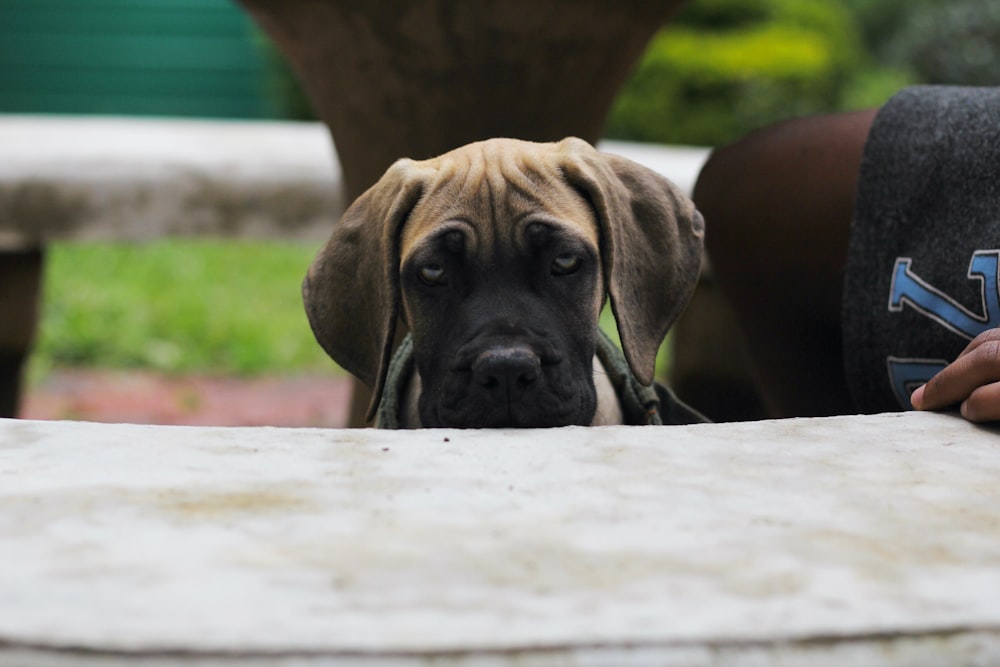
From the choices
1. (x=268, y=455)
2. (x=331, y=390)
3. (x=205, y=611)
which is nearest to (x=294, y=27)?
(x=268, y=455)

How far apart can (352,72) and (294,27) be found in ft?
0.77

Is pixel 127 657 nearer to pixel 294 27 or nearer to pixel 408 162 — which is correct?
pixel 408 162

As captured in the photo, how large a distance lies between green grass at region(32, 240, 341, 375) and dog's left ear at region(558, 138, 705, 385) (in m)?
4.86

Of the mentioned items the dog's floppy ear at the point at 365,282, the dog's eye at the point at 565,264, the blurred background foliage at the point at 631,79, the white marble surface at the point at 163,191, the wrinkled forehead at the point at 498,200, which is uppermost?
the wrinkled forehead at the point at 498,200

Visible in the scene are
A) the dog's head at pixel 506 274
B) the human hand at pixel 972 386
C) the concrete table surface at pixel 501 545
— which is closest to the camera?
the concrete table surface at pixel 501 545

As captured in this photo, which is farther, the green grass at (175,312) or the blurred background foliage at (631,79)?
the blurred background foliage at (631,79)

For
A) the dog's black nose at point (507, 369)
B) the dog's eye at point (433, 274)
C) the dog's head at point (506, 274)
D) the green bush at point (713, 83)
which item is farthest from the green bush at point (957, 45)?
the dog's black nose at point (507, 369)

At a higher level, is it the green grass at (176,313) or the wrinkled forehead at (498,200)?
the wrinkled forehead at (498,200)

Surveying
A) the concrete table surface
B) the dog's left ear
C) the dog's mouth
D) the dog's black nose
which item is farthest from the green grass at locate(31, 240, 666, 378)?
the concrete table surface

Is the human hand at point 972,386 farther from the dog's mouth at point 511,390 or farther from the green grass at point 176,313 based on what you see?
the green grass at point 176,313

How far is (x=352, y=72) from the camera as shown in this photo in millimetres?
4117

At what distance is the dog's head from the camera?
2.89 m

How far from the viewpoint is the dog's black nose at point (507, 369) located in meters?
2.77

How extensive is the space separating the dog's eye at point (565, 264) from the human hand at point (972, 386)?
0.85 meters
